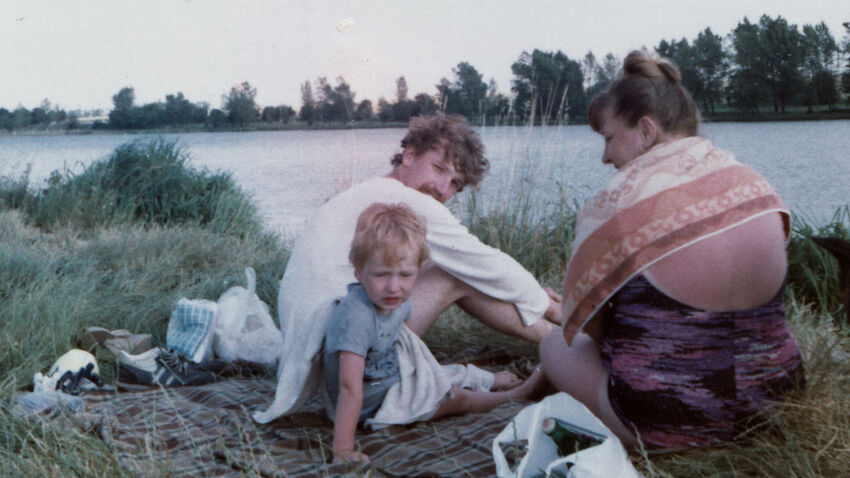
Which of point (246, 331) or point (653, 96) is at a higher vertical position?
point (653, 96)

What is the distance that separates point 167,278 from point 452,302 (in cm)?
293

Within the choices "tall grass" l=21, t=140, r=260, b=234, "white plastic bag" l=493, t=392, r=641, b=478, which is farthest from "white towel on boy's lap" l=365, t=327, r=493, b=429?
"tall grass" l=21, t=140, r=260, b=234

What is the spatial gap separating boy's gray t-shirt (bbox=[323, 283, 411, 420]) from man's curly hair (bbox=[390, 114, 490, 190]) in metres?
0.92

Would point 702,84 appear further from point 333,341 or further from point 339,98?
point 333,341

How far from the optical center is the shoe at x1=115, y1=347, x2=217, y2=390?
3.45m

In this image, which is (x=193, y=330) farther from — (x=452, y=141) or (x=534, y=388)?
(x=534, y=388)

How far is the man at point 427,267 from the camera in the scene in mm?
2895

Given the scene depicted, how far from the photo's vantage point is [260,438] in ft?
7.02

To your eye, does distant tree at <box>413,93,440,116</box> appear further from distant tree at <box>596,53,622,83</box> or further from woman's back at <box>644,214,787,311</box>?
woman's back at <box>644,214,787,311</box>

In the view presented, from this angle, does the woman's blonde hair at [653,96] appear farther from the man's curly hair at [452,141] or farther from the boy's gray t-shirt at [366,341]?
the man's curly hair at [452,141]

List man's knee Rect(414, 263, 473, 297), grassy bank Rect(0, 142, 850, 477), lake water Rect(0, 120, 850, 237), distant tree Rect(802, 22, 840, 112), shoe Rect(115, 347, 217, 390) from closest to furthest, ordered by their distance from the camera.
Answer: grassy bank Rect(0, 142, 850, 477) → man's knee Rect(414, 263, 473, 297) → shoe Rect(115, 347, 217, 390) → lake water Rect(0, 120, 850, 237) → distant tree Rect(802, 22, 840, 112)

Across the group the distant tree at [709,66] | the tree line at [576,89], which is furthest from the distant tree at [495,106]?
the distant tree at [709,66]

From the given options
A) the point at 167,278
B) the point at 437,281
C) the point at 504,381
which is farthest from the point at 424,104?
the point at 504,381

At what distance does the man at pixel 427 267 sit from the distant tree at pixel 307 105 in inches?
237
